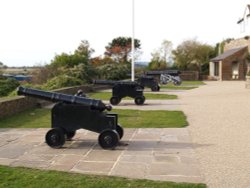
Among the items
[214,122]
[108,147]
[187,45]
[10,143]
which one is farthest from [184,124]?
[187,45]

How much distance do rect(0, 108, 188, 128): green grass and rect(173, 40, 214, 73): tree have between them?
142 feet

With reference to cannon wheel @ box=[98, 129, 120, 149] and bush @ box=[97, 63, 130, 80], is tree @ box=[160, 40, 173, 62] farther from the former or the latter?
cannon wheel @ box=[98, 129, 120, 149]

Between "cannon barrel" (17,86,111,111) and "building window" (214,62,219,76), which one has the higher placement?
"building window" (214,62,219,76)

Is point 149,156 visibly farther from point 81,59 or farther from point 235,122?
point 81,59

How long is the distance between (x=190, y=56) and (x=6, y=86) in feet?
127

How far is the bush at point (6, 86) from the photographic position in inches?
811

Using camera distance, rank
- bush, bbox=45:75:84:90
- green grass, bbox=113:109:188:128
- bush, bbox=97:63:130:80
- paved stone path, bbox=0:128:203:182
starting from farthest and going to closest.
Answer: bush, bbox=97:63:130:80 < bush, bbox=45:75:84:90 < green grass, bbox=113:109:188:128 < paved stone path, bbox=0:128:203:182

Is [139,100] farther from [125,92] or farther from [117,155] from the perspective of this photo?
[117,155]

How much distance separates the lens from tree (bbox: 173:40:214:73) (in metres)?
56.1

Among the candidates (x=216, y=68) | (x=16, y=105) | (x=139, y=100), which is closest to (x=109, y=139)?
(x=16, y=105)

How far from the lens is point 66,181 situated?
5352mm

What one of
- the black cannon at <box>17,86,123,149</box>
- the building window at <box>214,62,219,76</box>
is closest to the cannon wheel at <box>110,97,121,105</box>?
the black cannon at <box>17,86,123,149</box>

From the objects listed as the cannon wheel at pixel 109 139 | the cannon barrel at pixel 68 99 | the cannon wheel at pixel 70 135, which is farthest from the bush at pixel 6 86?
the cannon wheel at pixel 109 139

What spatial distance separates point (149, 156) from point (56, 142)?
1786 mm
